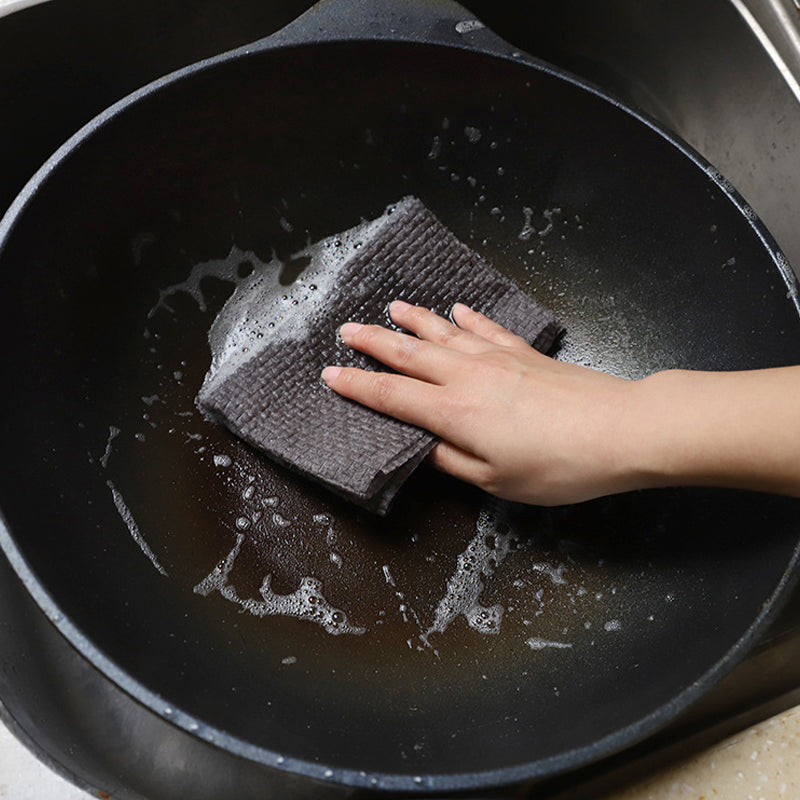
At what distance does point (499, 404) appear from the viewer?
0.70 meters

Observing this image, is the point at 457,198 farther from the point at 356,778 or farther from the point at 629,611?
the point at 356,778

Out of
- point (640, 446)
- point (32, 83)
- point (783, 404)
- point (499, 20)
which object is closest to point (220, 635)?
point (640, 446)

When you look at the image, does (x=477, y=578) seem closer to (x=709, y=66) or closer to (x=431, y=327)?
(x=431, y=327)

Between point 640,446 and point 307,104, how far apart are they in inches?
18.4

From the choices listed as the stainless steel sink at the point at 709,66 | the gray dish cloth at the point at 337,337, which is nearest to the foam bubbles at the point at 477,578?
the gray dish cloth at the point at 337,337

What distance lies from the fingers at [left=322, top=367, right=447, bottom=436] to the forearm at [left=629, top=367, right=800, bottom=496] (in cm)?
18

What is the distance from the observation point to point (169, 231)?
83 centimetres

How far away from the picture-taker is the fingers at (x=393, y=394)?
0.73 m

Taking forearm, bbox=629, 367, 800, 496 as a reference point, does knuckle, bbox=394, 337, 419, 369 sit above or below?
above

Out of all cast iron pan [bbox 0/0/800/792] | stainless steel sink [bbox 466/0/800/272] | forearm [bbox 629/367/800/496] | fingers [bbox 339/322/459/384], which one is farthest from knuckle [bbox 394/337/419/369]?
stainless steel sink [bbox 466/0/800/272]

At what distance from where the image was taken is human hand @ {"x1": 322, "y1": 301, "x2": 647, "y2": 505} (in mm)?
660

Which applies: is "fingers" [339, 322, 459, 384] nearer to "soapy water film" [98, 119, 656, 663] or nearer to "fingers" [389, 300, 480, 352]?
"fingers" [389, 300, 480, 352]

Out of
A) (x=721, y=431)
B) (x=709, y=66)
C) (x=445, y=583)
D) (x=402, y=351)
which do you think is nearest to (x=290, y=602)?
(x=445, y=583)

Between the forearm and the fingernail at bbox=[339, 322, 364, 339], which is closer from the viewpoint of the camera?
the forearm
